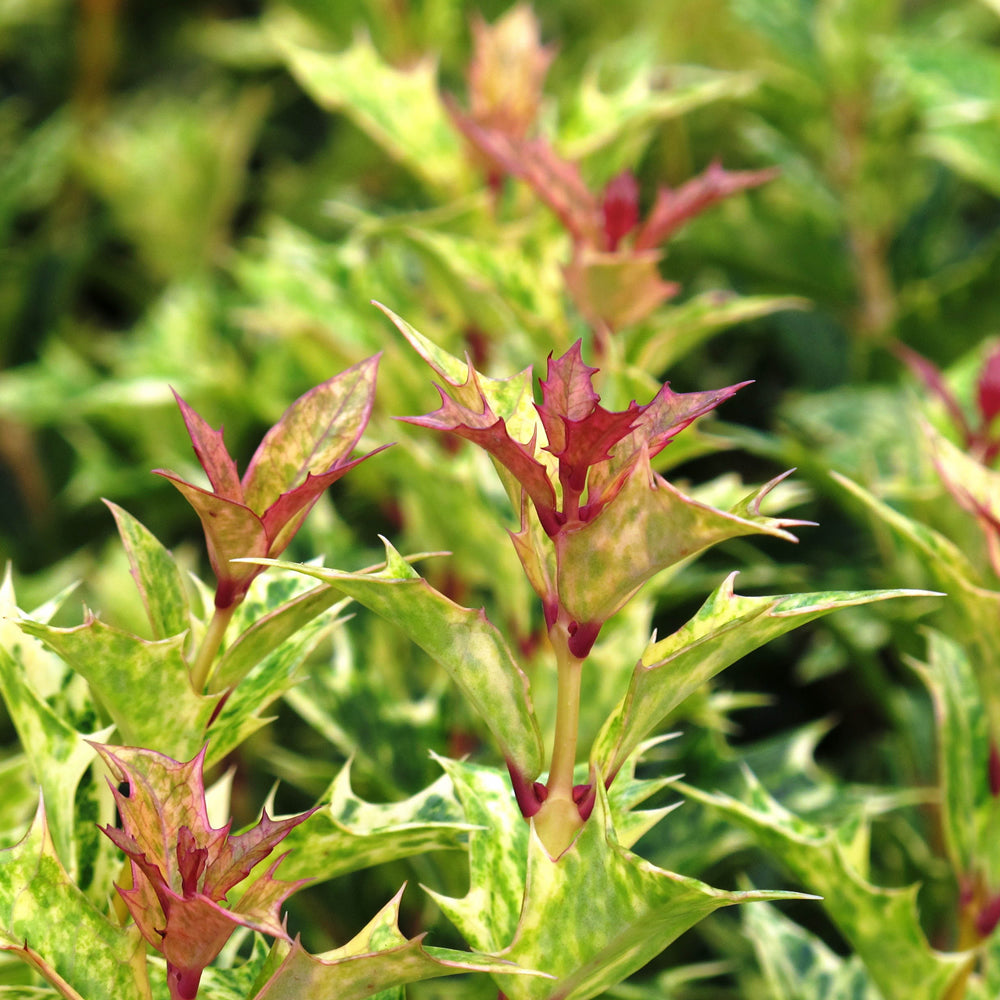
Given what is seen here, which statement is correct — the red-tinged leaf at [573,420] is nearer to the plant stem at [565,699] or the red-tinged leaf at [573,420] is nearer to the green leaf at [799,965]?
the plant stem at [565,699]

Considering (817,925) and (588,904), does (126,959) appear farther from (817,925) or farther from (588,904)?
(817,925)

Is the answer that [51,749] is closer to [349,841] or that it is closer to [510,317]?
[349,841]

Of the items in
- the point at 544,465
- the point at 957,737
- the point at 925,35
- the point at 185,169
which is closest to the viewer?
the point at 544,465

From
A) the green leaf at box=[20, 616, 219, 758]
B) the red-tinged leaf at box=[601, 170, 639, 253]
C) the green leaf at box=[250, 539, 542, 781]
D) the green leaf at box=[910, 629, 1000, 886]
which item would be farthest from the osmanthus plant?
the red-tinged leaf at box=[601, 170, 639, 253]

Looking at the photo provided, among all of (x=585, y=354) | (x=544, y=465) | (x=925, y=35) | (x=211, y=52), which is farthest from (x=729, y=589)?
(x=211, y=52)

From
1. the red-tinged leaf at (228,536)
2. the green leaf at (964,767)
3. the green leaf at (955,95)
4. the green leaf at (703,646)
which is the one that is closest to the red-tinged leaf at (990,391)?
the green leaf at (964,767)

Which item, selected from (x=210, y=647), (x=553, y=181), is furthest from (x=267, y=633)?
(x=553, y=181)

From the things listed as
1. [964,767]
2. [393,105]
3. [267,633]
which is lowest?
[964,767]
